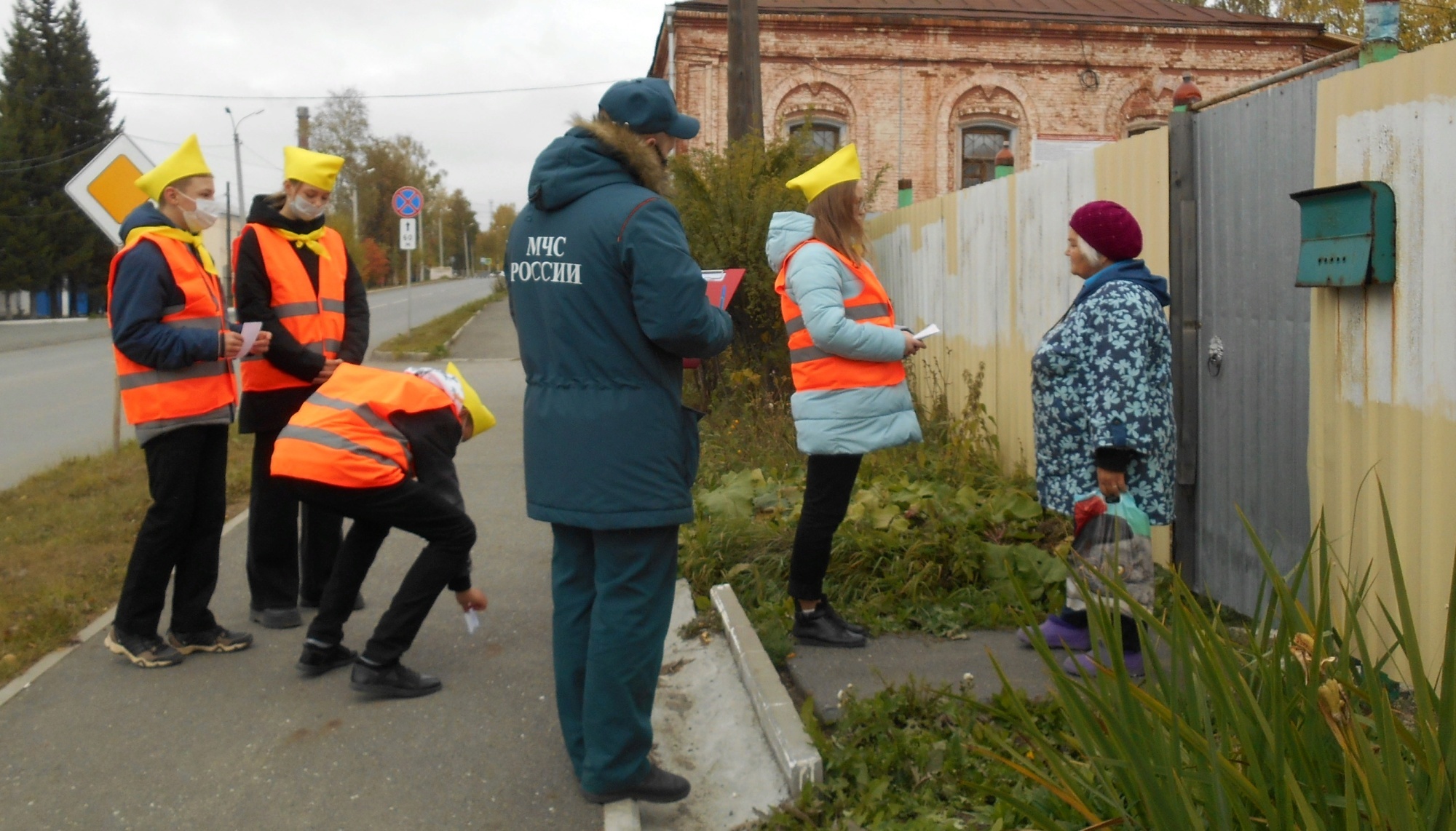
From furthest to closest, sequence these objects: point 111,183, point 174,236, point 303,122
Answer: point 303,122 → point 111,183 → point 174,236

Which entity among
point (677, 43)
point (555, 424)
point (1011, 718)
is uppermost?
point (677, 43)

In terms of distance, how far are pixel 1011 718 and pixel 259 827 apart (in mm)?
2142

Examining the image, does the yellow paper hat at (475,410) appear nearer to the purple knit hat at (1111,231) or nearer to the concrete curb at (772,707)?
the concrete curb at (772,707)

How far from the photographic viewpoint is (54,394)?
17453 mm

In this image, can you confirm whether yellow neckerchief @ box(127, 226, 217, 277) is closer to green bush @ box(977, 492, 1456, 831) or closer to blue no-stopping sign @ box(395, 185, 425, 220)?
green bush @ box(977, 492, 1456, 831)

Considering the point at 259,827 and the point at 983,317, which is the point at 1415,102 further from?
the point at 983,317

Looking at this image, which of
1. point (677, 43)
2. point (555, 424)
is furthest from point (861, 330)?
point (677, 43)

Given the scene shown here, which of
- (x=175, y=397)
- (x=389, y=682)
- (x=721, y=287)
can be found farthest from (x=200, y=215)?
(x=721, y=287)

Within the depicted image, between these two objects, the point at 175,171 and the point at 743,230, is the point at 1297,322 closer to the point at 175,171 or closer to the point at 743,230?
the point at 175,171

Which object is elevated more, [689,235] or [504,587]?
[689,235]

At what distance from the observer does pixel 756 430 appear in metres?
9.25

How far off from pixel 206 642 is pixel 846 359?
9.31 feet

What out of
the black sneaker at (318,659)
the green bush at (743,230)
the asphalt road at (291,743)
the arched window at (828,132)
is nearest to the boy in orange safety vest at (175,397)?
the asphalt road at (291,743)

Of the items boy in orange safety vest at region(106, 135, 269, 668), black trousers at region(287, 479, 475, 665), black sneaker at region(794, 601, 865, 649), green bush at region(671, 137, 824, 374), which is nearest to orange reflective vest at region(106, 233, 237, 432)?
boy in orange safety vest at region(106, 135, 269, 668)
